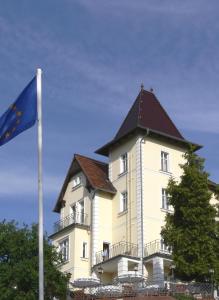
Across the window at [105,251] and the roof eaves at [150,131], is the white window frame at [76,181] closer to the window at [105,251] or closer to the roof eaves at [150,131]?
the roof eaves at [150,131]

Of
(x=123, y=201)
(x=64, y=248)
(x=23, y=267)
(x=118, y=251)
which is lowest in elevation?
(x=23, y=267)

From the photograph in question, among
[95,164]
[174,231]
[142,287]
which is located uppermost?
[95,164]

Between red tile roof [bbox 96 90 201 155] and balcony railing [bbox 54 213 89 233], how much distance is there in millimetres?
5186

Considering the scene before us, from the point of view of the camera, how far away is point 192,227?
35250 millimetres

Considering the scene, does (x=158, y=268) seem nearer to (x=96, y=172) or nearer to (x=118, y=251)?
(x=118, y=251)

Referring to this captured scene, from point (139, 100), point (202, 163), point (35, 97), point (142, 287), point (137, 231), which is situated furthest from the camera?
point (139, 100)

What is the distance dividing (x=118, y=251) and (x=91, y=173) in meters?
6.50

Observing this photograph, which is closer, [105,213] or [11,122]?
[11,122]

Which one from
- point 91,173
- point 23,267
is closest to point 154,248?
point 91,173

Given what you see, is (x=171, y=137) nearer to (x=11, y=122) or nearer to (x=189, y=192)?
(x=189, y=192)

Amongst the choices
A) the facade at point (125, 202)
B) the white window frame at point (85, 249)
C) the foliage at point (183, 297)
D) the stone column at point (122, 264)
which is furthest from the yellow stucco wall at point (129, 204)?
the foliage at point (183, 297)

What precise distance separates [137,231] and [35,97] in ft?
84.5

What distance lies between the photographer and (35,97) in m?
20.4

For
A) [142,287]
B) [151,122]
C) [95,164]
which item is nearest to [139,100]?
[151,122]
